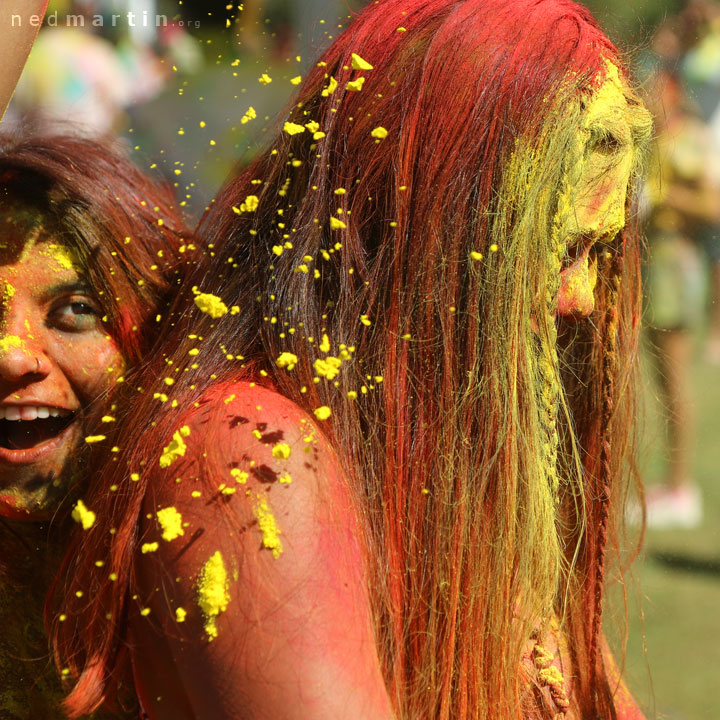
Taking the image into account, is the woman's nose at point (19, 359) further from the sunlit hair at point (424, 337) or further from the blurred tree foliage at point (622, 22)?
the blurred tree foliage at point (622, 22)

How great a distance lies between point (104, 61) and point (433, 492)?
11.9 feet

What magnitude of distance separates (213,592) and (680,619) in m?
3.09

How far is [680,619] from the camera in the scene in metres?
3.63

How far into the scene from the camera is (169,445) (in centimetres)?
112

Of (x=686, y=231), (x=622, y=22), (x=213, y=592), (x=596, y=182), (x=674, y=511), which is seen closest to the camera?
(x=213, y=592)

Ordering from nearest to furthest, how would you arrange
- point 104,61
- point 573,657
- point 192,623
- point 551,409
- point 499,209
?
point 192,623 < point 499,209 < point 551,409 < point 573,657 < point 104,61

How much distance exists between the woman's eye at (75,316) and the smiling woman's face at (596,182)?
2.42ft

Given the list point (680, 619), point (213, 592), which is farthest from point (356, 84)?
point (680, 619)

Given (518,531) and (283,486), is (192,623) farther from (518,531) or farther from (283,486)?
(518,531)

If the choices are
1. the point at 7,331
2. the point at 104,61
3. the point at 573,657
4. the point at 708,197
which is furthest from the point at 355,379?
the point at 708,197

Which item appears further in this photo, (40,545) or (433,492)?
(40,545)

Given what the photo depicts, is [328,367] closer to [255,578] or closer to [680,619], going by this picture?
[255,578]

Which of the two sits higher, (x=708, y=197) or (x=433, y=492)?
(x=708, y=197)

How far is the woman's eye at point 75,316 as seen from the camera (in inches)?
54.5
